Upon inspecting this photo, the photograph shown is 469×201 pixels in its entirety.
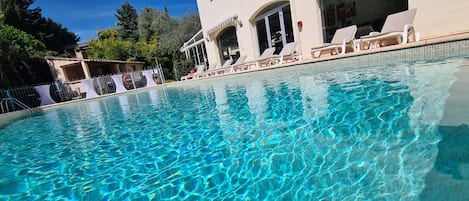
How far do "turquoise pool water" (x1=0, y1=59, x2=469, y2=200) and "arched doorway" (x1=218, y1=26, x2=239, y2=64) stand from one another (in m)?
14.6

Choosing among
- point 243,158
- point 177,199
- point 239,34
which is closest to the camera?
point 177,199

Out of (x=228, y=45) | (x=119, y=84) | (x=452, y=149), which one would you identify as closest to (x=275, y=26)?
(x=228, y=45)

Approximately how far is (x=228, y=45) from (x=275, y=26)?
6.25 meters

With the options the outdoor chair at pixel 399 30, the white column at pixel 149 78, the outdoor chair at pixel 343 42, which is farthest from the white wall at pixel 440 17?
the white column at pixel 149 78

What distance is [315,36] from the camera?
11680 millimetres

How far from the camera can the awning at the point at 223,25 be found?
52.2 ft

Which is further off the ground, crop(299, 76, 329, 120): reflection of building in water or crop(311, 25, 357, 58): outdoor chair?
Result: crop(311, 25, 357, 58): outdoor chair

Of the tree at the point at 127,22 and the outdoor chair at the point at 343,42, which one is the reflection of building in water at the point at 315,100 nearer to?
the outdoor chair at the point at 343,42

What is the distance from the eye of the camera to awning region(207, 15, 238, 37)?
15.9 metres

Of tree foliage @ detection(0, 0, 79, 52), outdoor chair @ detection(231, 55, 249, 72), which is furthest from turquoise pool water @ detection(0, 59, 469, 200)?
tree foliage @ detection(0, 0, 79, 52)

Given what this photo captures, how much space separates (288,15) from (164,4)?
40.0 meters

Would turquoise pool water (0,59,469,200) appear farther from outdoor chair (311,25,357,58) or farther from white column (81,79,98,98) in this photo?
white column (81,79,98,98)

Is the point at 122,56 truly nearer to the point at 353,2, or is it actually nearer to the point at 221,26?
the point at 221,26

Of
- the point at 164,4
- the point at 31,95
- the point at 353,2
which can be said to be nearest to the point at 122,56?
the point at 31,95
